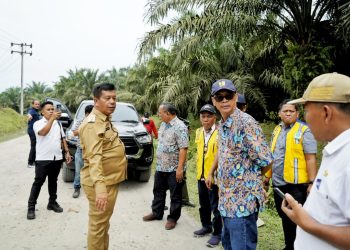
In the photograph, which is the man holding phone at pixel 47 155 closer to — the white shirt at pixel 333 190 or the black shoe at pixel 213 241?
the black shoe at pixel 213 241

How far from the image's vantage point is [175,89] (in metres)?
15.3

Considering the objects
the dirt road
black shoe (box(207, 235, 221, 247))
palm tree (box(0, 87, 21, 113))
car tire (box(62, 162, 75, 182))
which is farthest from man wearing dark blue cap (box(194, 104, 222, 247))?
palm tree (box(0, 87, 21, 113))

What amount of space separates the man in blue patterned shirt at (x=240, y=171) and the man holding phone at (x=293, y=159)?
0.90 meters

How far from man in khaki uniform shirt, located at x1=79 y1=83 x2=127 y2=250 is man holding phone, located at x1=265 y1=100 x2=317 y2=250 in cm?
173

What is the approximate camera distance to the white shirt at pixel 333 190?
1.27m

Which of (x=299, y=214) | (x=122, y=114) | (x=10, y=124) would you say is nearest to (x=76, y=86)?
(x=10, y=124)

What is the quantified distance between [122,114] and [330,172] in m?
6.86

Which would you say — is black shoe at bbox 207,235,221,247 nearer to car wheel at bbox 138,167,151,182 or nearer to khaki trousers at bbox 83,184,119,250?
khaki trousers at bbox 83,184,119,250

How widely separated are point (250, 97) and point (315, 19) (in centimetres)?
530

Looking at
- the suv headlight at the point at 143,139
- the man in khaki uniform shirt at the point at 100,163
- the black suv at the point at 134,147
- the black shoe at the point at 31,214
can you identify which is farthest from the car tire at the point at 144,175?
the man in khaki uniform shirt at the point at 100,163

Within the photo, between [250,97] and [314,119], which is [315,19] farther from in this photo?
[314,119]

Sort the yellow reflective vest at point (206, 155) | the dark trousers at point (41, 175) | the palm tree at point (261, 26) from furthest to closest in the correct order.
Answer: the palm tree at point (261, 26)
the dark trousers at point (41, 175)
the yellow reflective vest at point (206, 155)

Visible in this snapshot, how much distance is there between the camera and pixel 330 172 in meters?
1.33

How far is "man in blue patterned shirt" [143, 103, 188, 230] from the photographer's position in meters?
4.76
